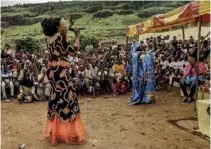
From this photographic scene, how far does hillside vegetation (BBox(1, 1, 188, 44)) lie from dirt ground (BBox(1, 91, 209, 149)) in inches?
828

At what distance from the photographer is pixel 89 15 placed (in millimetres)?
39688

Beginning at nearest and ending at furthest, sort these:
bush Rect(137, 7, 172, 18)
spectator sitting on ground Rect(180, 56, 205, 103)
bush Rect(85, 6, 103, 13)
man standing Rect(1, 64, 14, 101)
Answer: spectator sitting on ground Rect(180, 56, 205, 103), man standing Rect(1, 64, 14, 101), bush Rect(137, 7, 172, 18), bush Rect(85, 6, 103, 13)

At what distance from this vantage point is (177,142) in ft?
20.7

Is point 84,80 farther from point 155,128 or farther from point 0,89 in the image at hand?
point 155,128

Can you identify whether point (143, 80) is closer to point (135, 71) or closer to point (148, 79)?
point (148, 79)

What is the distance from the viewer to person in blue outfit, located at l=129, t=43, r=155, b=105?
32.3 ft

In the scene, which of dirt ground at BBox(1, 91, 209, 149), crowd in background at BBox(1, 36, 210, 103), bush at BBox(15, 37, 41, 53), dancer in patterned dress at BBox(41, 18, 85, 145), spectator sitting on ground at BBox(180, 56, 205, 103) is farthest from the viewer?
bush at BBox(15, 37, 41, 53)

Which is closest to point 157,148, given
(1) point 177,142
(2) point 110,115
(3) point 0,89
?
(1) point 177,142

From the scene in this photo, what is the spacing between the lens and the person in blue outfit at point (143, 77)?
9852 millimetres

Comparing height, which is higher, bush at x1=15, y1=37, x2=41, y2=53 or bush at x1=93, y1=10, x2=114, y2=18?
bush at x1=93, y1=10, x2=114, y2=18

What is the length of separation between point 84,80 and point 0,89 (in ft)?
8.76

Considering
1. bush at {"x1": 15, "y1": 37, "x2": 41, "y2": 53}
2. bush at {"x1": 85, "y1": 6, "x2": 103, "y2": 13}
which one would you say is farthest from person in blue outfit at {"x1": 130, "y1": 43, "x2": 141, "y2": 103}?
bush at {"x1": 85, "y1": 6, "x2": 103, "y2": 13}

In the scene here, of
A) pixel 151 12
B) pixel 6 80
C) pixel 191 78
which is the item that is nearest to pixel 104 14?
pixel 151 12

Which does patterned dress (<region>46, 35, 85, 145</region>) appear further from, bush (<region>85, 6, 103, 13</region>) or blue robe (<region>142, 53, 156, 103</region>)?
bush (<region>85, 6, 103, 13</region>)
